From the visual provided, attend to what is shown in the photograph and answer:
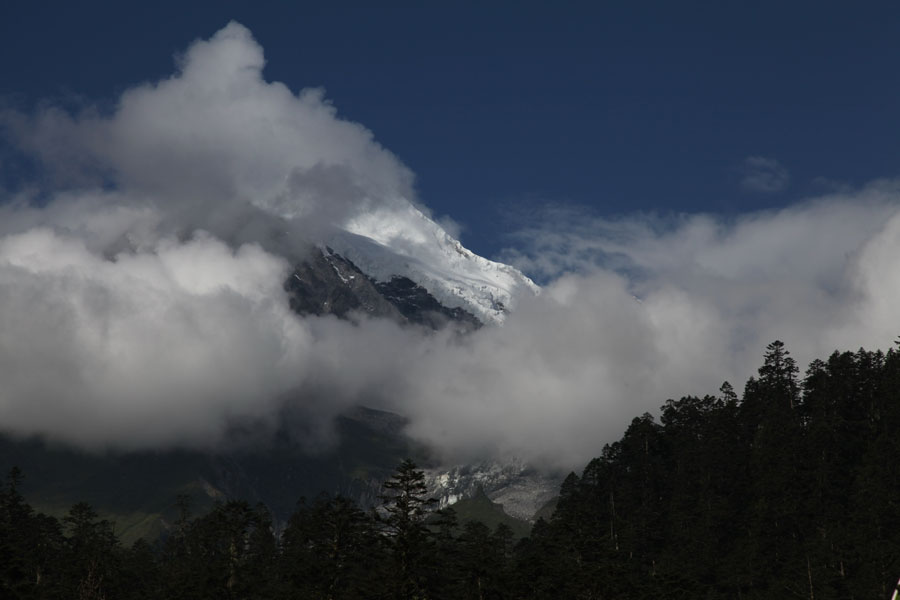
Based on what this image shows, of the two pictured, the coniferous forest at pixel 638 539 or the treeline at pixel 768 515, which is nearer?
the coniferous forest at pixel 638 539

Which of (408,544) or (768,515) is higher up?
(768,515)

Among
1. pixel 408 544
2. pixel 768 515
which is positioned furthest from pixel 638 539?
pixel 408 544

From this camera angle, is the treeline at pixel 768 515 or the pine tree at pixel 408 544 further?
the treeline at pixel 768 515

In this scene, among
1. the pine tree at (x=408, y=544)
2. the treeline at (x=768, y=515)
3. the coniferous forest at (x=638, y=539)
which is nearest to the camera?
the pine tree at (x=408, y=544)

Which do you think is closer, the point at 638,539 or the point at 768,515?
the point at 768,515

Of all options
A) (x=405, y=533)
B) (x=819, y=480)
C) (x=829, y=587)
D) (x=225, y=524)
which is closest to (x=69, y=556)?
(x=225, y=524)

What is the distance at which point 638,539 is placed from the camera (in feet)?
580

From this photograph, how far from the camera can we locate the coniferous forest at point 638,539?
108875 mm

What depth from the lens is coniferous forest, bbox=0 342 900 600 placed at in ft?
357

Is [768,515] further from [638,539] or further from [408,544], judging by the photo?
[408,544]

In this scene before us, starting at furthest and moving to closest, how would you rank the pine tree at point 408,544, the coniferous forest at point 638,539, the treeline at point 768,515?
1. the treeline at point 768,515
2. the coniferous forest at point 638,539
3. the pine tree at point 408,544

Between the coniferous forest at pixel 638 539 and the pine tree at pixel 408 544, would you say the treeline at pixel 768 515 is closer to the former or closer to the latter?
the coniferous forest at pixel 638 539

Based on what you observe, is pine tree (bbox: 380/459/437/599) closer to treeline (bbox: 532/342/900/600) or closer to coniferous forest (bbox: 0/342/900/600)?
coniferous forest (bbox: 0/342/900/600)

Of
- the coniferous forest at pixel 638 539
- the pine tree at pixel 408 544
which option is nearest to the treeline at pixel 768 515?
the coniferous forest at pixel 638 539
